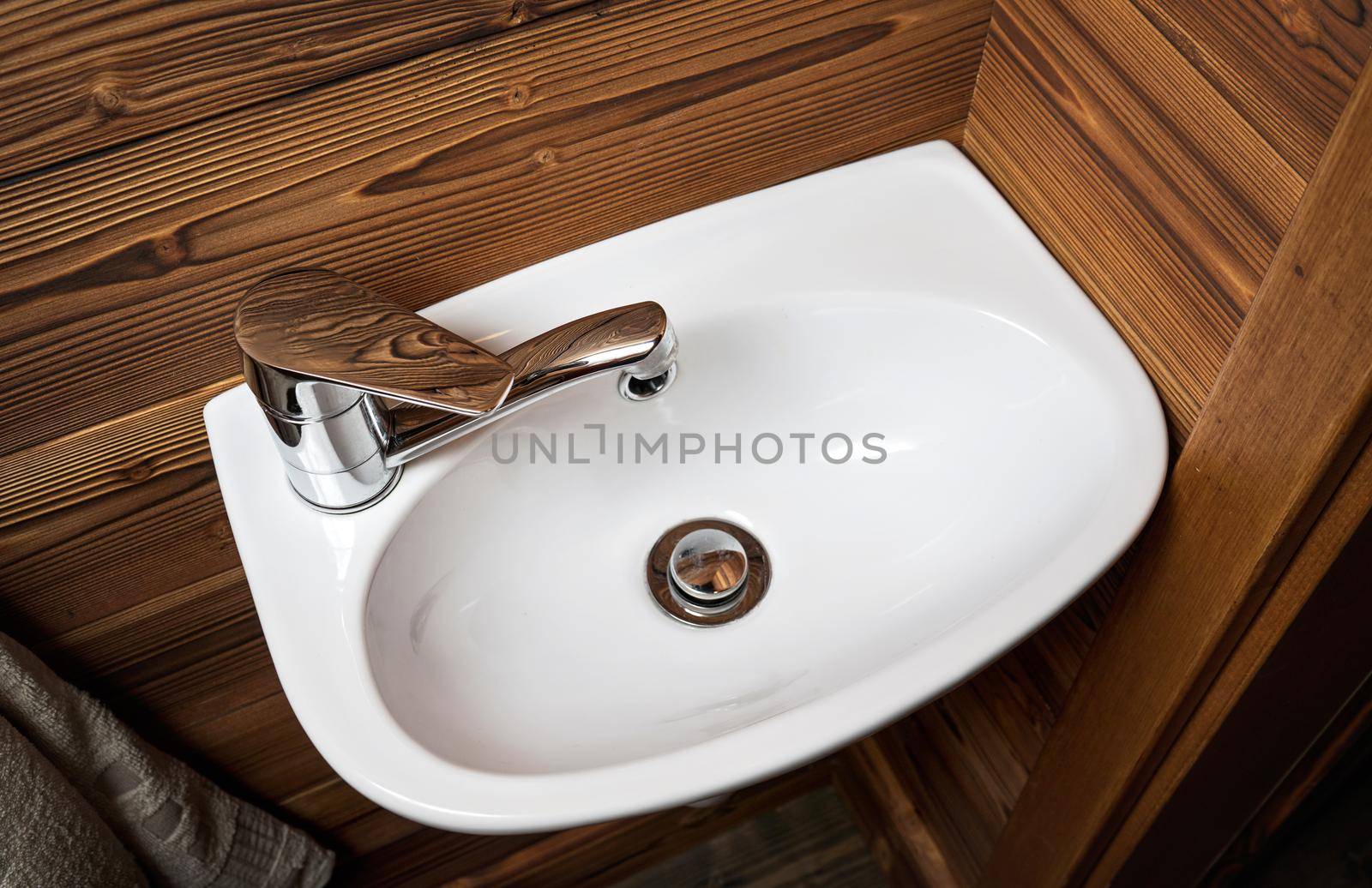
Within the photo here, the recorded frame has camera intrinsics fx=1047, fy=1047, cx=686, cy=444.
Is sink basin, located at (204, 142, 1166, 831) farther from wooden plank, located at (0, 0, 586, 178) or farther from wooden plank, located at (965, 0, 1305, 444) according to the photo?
wooden plank, located at (0, 0, 586, 178)

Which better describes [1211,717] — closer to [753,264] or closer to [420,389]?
[753,264]

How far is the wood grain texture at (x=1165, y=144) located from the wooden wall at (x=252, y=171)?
0.23 feet

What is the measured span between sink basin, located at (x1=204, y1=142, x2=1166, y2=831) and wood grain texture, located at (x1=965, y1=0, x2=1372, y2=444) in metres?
0.03

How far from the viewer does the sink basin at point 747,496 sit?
575mm


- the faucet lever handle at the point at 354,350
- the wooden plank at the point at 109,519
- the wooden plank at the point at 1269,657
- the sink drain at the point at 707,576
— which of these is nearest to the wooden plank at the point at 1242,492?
the wooden plank at the point at 1269,657

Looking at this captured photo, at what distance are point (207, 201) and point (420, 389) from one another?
0.58 feet

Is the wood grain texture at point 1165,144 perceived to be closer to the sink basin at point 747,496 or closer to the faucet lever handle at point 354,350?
the sink basin at point 747,496

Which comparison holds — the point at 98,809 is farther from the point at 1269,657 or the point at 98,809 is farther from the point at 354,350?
the point at 1269,657

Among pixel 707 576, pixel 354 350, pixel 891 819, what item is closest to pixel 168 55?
pixel 354 350

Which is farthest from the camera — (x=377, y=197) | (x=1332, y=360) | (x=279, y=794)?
(x=279, y=794)

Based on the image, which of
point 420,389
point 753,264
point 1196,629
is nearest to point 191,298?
point 420,389

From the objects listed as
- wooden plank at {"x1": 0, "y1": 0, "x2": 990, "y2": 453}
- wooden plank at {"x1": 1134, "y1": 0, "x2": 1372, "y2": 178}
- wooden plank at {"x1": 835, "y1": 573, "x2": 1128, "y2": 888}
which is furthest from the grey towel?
wooden plank at {"x1": 1134, "y1": 0, "x2": 1372, "y2": 178}

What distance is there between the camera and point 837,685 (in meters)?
0.61

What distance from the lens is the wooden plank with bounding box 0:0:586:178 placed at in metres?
0.50
